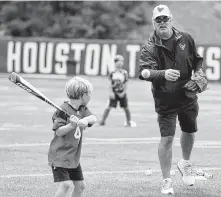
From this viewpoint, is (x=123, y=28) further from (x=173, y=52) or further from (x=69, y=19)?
(x=173, y=52)

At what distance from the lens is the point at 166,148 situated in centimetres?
784

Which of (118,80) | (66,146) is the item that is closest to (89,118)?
(66,146)

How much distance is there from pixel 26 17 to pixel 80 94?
4862cm

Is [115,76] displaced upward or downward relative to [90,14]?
upward

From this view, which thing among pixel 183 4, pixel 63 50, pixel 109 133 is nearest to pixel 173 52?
pixel 109 133

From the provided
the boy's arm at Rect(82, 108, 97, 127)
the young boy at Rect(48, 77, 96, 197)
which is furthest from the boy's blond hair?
the boy's arm at Rect(82, 108, 97, 127)

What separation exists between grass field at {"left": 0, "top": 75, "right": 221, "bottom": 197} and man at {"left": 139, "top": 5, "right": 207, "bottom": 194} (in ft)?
2.04

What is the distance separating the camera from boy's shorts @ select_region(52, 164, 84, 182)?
6.31m

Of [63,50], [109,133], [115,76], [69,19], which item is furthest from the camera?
[69,19]

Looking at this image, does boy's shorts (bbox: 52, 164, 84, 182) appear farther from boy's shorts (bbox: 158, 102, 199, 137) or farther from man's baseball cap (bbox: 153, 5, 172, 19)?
man's baseball cap (bbox: 153, 5, 172, 19)

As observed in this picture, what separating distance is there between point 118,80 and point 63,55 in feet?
63.9

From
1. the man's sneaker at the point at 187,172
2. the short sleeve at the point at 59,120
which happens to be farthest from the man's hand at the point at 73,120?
the man's sneaker at the point at 187,172

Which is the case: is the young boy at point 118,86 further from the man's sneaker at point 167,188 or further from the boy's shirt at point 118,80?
the man's sneaker at point 167,188

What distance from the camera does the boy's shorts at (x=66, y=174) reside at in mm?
6312
